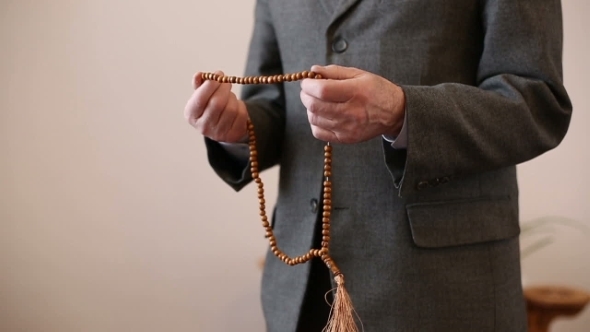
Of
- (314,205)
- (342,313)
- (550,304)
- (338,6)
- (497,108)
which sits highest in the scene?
(338,6)

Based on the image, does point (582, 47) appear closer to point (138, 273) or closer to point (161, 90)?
point (161, 90)

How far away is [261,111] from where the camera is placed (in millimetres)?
776

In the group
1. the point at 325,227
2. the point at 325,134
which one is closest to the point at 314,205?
the point at 325,227

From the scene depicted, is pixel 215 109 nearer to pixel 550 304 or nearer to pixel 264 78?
pixel 264 78

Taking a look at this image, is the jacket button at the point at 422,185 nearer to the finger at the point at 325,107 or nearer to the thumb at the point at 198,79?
the finger at the point at 325,107

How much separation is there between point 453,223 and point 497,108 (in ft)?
0.46

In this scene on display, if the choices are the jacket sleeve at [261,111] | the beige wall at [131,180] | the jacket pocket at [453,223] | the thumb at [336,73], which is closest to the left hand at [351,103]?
the thumb at [336,73]

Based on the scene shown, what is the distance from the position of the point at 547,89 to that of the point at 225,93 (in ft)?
1.19

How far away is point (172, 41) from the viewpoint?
1.25m

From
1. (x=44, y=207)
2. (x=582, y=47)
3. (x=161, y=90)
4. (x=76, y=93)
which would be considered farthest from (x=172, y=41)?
(x=582, y=47)

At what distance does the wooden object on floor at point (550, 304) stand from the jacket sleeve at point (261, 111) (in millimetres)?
695

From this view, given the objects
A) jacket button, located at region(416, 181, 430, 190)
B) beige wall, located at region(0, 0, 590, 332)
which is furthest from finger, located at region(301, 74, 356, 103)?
beige wall, located at region(0, 0, 590, 332)

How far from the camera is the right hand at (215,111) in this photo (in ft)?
2.11

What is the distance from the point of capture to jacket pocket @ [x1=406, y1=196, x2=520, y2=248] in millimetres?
621
